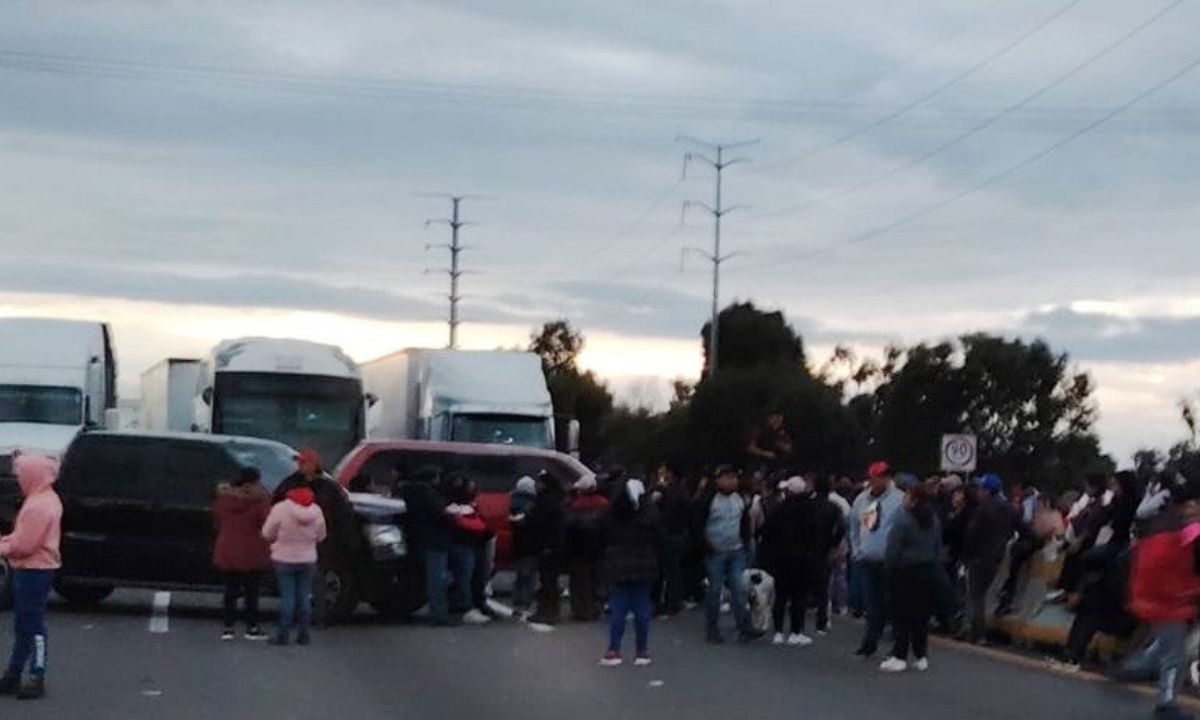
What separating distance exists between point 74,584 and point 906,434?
5494 centimetres

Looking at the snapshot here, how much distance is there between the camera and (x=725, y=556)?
25406 mm

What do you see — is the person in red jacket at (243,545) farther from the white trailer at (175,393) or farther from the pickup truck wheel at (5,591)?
the white trailer at (175,393)

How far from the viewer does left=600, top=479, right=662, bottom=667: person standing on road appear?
2198cm

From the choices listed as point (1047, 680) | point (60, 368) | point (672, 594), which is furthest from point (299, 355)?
point (1047, 680)

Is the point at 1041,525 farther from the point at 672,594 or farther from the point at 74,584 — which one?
the point at 74,584

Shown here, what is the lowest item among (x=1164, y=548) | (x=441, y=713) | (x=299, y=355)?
(x=441, y=713)

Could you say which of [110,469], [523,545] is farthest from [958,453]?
[110,469]

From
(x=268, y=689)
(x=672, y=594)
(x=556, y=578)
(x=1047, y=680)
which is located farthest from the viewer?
(x=672, y=594)

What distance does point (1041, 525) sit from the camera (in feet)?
85.4

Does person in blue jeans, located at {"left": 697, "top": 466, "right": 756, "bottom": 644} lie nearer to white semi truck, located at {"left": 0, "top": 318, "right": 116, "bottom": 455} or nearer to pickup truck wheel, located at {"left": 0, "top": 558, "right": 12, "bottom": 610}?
pickup truck wheel, located at {"left": 0, "top": 558, "right": 12, "bottom": 610}

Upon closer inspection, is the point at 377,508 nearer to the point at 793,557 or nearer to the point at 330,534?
the point at 330,534

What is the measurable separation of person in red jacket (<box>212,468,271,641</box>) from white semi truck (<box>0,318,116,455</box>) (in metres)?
15.6

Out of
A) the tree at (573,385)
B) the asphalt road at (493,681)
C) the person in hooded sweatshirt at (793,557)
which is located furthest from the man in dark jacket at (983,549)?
the tree at (573,385)

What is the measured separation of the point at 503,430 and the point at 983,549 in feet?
56.8
